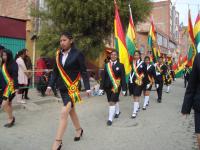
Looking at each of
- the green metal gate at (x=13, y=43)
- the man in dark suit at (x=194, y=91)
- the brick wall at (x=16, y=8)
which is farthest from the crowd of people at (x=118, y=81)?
the brick wall at (x=16, y=8)

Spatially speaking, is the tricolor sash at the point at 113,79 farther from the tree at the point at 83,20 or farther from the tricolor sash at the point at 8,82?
the tree at the point at 83,20

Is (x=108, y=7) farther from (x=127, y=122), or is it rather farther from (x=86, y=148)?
(x=86, y=148)

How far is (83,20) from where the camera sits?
15680 mm

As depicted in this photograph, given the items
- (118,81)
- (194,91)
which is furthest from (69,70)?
(118,81)

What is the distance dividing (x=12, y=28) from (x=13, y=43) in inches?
29.7

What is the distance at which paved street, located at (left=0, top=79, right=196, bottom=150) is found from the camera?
6.05 metres

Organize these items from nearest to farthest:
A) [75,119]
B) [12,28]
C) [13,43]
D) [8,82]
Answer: [75,119]
[8,82]
[12,28]
[13,43]

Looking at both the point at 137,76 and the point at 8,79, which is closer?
the point at 8,79

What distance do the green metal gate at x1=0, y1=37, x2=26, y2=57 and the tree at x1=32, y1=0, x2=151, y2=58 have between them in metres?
1.50

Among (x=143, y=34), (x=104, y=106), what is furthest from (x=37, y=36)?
(x=143, y=34)

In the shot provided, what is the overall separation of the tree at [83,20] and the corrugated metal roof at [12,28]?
125 centimetres

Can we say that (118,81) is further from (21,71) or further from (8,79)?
(21,71)

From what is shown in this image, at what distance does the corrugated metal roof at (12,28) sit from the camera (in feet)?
54.0

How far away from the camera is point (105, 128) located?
7582 mm
